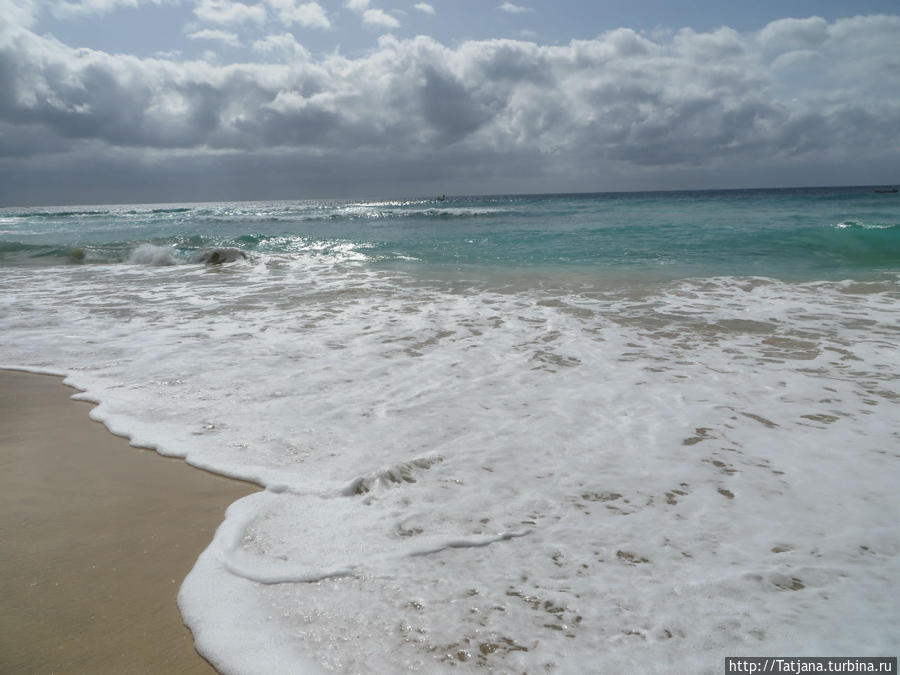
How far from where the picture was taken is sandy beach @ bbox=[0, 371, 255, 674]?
172cm

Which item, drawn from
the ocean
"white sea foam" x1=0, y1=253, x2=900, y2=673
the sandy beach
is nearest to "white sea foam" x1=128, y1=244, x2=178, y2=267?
the ocean

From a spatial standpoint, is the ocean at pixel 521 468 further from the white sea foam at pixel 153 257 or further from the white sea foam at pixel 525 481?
the white sea foam at pixel 153 257

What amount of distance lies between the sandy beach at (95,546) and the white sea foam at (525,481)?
116mm

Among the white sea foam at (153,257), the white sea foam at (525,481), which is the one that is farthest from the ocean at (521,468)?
the white sea foam at (153,257)

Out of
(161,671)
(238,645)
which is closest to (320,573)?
(238,645)

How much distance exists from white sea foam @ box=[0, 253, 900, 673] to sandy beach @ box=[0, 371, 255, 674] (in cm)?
12

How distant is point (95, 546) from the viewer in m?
2.24

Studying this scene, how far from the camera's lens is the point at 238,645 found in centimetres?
175

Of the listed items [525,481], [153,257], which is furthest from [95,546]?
[153,257]

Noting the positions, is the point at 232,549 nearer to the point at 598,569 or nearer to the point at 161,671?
the point at 161,671

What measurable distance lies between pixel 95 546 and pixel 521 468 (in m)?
2.00

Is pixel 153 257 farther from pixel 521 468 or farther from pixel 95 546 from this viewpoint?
pixel 521 468

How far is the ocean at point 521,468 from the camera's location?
1818 mm

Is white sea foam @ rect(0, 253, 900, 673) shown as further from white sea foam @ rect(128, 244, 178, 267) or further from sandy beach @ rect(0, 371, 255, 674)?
Answer: white sea foam @ rect(128, 244, 178, 267)
